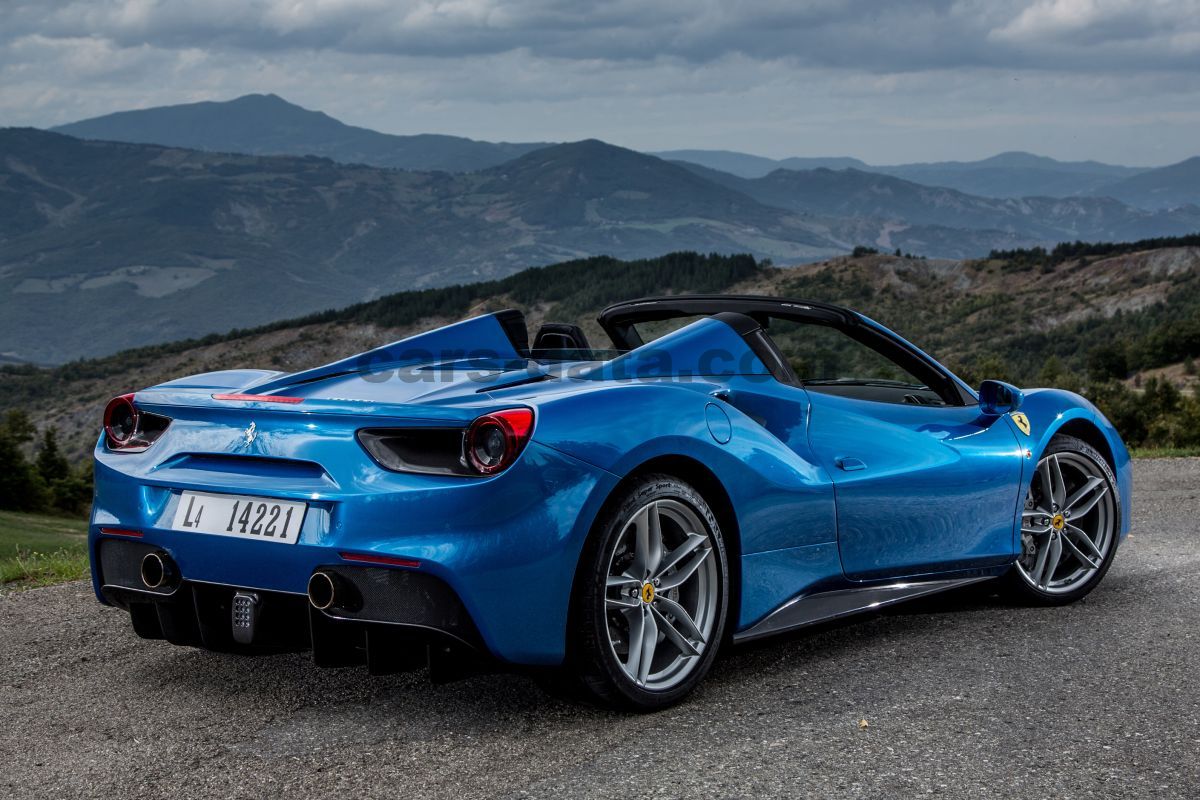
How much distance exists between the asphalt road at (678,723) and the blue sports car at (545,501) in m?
0.22

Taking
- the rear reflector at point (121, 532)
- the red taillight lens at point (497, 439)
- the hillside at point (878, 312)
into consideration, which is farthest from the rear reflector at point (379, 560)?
the hillside at point (878, 312)

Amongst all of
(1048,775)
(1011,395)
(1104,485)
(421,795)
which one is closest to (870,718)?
(1048,775)

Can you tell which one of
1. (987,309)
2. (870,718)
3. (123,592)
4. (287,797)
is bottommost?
(987,309)

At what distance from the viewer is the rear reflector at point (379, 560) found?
129 inches

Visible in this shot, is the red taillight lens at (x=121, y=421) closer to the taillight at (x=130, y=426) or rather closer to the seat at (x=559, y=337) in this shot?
the taillight at (x=130, y=426)

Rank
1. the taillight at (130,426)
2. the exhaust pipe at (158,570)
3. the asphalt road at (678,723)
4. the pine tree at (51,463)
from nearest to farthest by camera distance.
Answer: the asphalt road at (678,723)
the exhaust pipe at (158,570)
the taillight at (130,426)
the pine tree at (51,463)

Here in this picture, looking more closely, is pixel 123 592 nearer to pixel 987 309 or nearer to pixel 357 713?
pixel 357 713

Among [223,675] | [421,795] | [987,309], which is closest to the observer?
[421,795]

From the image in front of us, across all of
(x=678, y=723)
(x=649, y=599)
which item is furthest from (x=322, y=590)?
(x=678, y=723)

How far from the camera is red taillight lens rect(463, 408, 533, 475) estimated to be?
332 cm

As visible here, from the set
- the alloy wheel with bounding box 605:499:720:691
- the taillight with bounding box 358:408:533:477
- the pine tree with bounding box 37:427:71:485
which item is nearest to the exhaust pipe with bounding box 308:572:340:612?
the taillight with bounding box 358:408:533:477

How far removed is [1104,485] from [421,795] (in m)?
3.54

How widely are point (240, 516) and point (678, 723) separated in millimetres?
1381

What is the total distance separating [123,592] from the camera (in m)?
3.80
